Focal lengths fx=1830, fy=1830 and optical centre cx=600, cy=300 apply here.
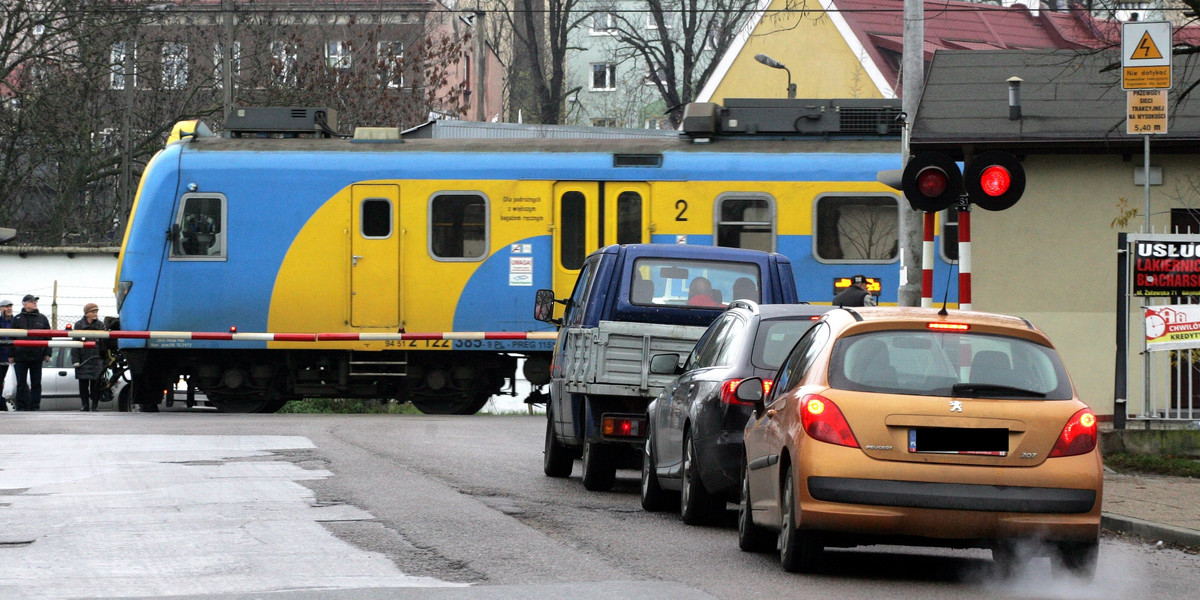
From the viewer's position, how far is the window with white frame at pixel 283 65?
148 feet

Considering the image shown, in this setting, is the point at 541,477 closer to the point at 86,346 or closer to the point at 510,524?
the point at 510,524

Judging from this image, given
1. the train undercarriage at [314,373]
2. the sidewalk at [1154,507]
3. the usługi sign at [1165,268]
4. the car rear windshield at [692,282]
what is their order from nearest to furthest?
1. the sidewalk at [1154,507]
2. the car rear windshield at [692,282]
3. the usługi sign at [1165,268]
4. the train undercarriage at [314,373]


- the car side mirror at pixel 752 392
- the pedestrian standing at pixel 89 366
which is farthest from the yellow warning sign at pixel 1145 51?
the pedestrian standing at pixel 89 366

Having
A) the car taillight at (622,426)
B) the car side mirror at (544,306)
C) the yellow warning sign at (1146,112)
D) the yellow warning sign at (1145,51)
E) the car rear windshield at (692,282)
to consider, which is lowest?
the car taillight at (622,426)

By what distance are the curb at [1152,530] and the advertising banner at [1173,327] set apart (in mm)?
4411

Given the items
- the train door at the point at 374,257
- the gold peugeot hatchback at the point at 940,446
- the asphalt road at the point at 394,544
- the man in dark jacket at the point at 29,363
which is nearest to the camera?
the asphalt road at the point at 394,544

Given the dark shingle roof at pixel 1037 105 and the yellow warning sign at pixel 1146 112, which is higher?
the dark shingle roof at pixel 1037 105

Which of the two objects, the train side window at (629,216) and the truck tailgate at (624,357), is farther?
the train side window at (629,216)

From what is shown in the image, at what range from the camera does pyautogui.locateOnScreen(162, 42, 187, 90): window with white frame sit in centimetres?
4409

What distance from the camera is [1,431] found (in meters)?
19.2

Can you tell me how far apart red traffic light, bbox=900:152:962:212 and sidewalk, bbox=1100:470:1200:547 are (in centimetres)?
253

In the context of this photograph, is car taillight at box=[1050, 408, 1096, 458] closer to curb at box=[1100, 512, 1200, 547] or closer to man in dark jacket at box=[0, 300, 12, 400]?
curb at box=[1100, 512, 1200, 547]

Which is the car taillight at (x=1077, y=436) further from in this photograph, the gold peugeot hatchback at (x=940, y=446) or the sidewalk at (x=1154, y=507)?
the sidewalk at (x=1154, y=507)

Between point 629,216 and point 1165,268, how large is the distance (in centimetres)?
898
